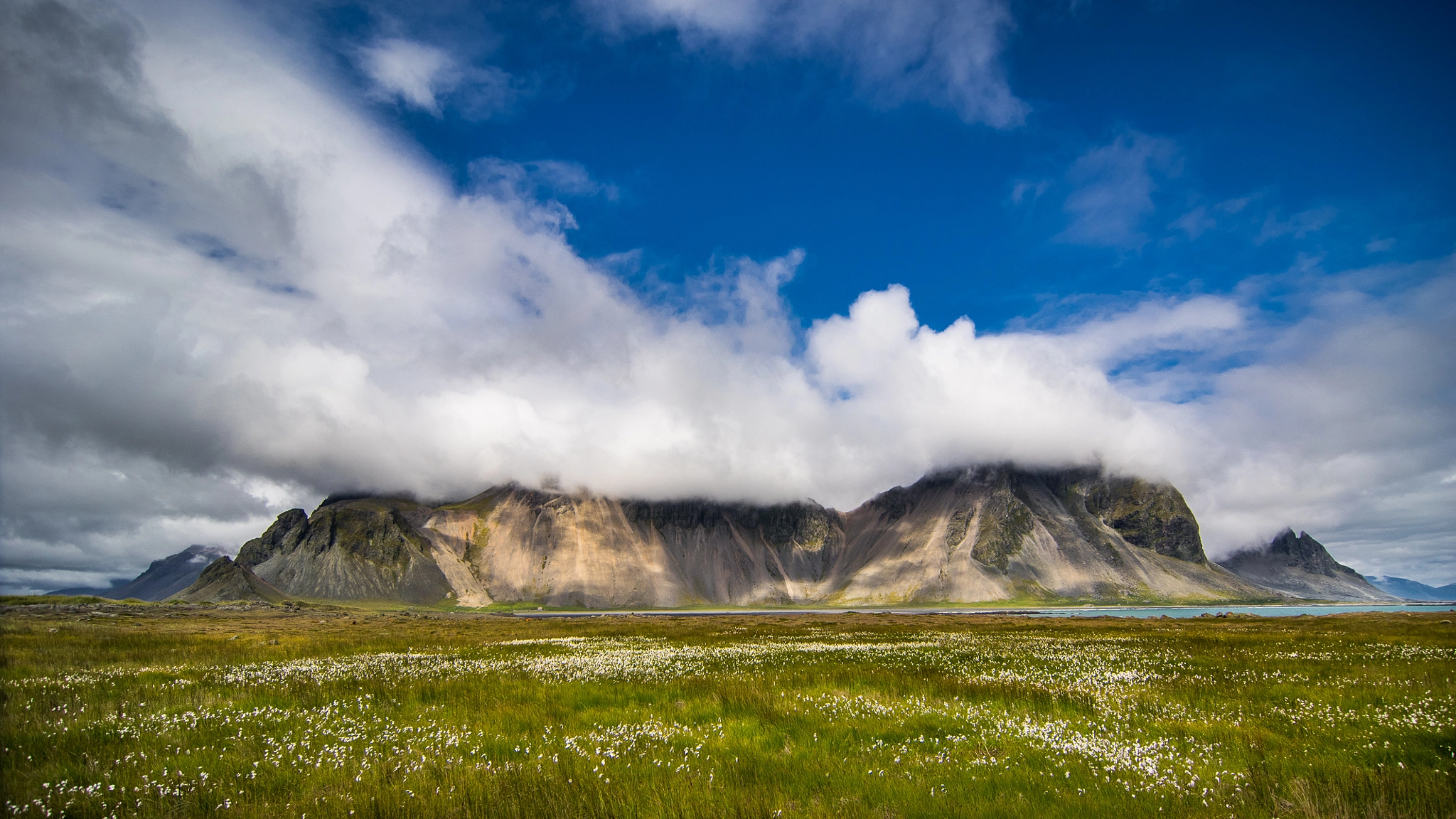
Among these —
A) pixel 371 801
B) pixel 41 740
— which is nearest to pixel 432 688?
pixel 41 740

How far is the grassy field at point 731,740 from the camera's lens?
7.46 m

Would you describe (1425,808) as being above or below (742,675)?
above

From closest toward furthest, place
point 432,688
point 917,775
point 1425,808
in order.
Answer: point 1425,808
point 917,775
point 432,688

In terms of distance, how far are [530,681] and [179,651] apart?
2086cm

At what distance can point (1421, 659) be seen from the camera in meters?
21.5

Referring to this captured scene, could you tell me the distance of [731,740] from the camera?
34.3 ft

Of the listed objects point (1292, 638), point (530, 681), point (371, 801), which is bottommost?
point (1292, 638)

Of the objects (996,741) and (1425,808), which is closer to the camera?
(1425,808)

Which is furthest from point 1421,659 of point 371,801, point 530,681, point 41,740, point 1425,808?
point 41,740

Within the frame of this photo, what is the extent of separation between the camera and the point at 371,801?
737cm

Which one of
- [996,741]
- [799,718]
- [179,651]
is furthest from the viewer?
[179,651]

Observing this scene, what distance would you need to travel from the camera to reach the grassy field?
7457mm

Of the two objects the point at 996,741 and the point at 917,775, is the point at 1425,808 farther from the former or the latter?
the point at 917,775

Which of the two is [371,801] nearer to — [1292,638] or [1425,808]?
[1425,808]
